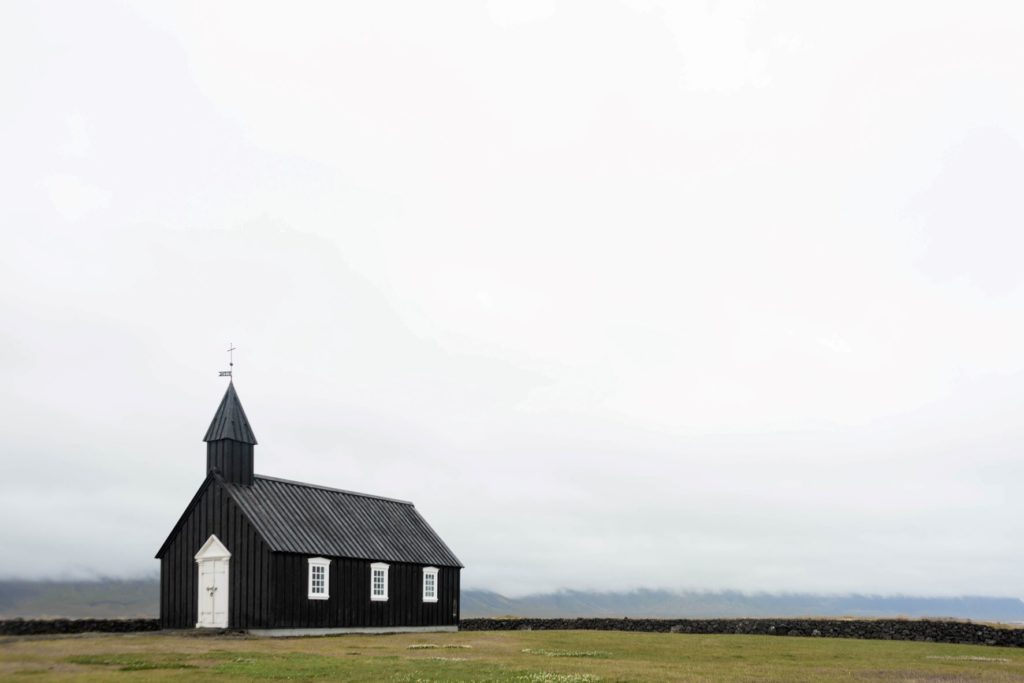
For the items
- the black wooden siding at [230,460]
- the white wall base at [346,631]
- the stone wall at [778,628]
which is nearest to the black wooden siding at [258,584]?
the white wall base at [346,631]

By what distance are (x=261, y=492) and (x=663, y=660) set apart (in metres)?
25.1

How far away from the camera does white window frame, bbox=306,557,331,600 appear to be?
49750mm

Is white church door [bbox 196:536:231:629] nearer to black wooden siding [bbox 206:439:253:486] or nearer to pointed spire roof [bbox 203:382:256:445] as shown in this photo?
black wooden siding [bbox 206:439:253:486]

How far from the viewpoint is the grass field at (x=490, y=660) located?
88.7 ft

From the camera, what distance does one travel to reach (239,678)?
25812mm

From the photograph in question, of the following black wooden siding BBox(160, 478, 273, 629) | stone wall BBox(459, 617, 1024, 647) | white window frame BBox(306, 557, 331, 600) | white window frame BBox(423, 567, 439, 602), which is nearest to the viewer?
stone wall BBox(459, 617, 1024, 647)

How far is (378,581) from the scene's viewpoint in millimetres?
54531

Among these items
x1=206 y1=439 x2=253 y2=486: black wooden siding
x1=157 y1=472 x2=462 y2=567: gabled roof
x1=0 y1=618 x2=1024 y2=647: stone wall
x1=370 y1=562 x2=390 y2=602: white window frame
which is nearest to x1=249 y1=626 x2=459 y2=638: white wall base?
x1=370 y1=562 x2=390 y2=602: white window frame

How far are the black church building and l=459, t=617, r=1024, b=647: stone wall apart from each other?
8.80m

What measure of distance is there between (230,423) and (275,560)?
318 inches

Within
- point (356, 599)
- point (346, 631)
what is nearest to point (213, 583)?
point (346, 631)

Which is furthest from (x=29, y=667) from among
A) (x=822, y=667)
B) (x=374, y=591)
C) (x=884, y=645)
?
(x=884, y=645)

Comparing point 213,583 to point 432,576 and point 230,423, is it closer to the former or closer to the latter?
point 230,423

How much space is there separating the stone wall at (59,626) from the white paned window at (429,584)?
15.5 meters
